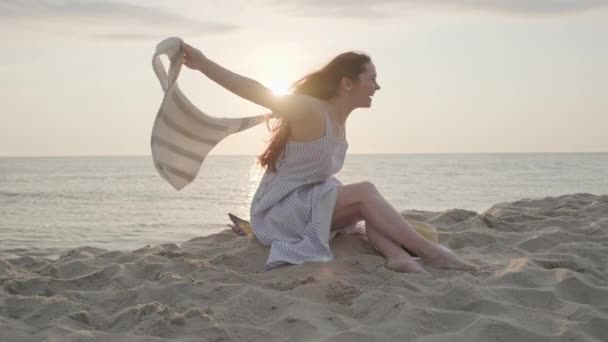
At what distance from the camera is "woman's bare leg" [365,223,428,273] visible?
3607 millimetres

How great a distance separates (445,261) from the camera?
3.71 meters

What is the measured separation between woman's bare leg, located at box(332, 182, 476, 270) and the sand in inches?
5.4

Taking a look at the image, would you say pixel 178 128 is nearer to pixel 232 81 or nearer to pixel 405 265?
pixel 232 81

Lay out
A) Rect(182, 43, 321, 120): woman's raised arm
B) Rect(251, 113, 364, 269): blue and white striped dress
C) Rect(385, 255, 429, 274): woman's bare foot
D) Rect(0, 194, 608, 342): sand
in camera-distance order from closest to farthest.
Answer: Rect(0, 194, 608, 342): sand → Rect(182, 43, 321, 120): woman's raised arm → Rect(385, 255, 429, 274): woman's bare foot → Rect(251, 113, 364, 269): blue and white striped dress

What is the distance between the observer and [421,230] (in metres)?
4.30

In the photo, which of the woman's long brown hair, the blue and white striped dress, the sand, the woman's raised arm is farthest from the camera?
the woman's long brown hair

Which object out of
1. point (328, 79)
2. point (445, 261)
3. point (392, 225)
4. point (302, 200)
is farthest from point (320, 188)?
point (445, 261)

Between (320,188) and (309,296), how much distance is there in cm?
104

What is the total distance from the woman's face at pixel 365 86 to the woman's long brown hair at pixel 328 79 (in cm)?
3

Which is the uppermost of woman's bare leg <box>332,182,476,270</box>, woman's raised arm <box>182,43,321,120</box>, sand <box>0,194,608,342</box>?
woman's raised arm <box>182,43,321,120</box>

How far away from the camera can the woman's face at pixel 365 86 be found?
161 inches

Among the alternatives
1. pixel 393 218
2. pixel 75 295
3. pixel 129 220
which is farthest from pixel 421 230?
pixel 129 220

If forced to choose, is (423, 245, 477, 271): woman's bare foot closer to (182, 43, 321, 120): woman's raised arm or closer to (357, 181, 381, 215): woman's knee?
(357, 181, 381, 215): woman's knee

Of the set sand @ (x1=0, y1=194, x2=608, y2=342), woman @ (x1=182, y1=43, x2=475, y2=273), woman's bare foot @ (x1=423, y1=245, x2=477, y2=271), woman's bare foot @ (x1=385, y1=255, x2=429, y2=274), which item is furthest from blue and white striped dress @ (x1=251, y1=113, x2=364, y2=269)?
woman's bare foot @ (x1=423, y1=245, x2=477, y2=271)
